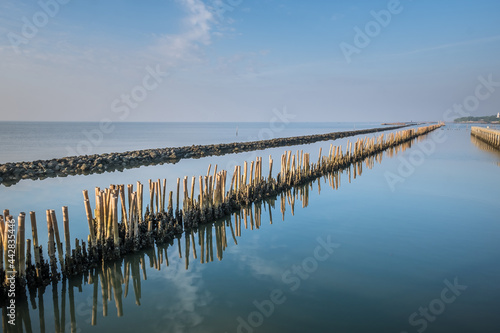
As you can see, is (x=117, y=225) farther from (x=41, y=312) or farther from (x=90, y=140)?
(x=90, y=140)

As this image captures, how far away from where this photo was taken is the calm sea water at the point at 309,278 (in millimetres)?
5289

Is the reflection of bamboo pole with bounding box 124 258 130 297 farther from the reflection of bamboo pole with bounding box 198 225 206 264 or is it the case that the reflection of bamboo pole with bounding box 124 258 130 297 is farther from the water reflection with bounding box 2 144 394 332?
the reflection of bamboo pole with bounding box 198 225 206 264

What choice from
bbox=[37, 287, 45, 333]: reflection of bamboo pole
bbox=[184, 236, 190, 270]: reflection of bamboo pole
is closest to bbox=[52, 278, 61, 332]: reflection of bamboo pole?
bbox=[37, 287, 45, 333]: reflection of bamboo pole

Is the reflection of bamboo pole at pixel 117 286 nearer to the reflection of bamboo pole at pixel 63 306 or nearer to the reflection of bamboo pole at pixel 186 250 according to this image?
the reflection of bamboo pole at pixel 63 306

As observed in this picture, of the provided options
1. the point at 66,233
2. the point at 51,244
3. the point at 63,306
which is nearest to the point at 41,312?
the point at 63,306

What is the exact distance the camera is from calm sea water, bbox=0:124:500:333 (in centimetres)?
529

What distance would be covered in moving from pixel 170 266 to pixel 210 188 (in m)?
3.03

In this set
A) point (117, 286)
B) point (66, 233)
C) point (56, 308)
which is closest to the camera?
point (56, 308)

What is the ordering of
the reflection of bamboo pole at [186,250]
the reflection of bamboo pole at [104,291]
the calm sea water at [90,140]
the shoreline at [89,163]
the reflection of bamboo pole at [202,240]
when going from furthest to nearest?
the calm sea water at [90,140] → the shoreline at [89,163] → the reflection of bamboo pole at [202,240] → the reflection of bamboo pole at [186,250] → the reflection of bamboo pole at [104,291]

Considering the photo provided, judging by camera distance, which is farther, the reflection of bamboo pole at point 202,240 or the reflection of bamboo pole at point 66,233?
the reflection of bamboo pole at point 202,240

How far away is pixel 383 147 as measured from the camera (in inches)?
1363

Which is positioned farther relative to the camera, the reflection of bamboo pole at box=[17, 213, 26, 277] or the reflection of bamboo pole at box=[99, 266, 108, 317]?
the reflection of bamboo pole at box=[99, 266, 108, 317]

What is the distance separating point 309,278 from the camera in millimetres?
6742

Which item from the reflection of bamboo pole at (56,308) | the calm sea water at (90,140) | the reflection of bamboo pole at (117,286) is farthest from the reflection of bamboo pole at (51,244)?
the calm sea water at (90,140)
